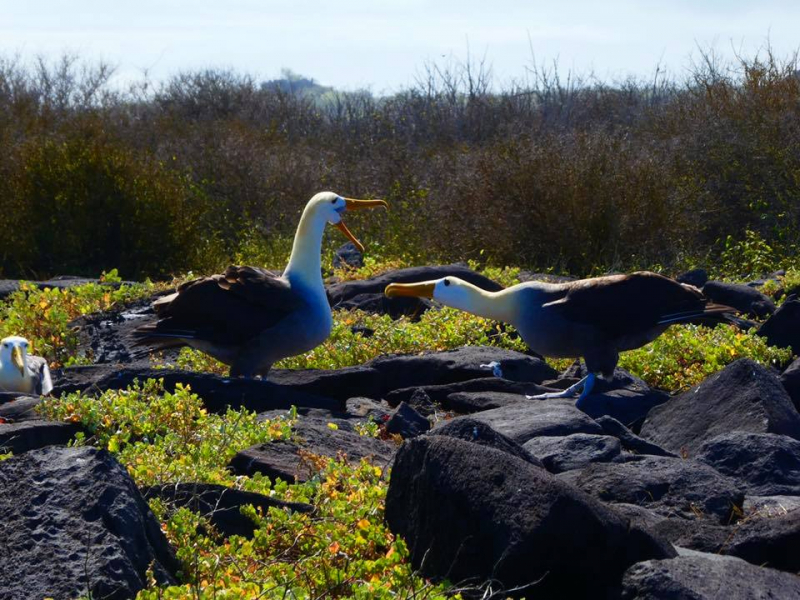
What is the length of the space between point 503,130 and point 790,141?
7767 millimetres

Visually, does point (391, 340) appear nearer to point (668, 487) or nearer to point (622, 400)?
point (622, 400)

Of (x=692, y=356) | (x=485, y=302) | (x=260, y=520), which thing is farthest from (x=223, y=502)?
(x=692, y=356)

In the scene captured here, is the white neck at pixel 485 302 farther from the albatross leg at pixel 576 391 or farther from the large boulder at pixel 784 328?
the large boulder at pixel 784 328

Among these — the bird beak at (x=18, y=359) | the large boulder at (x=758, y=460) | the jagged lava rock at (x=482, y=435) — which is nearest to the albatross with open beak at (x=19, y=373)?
the bird beak at (x=18, y=359)

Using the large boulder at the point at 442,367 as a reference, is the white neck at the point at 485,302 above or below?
above

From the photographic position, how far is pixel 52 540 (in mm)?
2818

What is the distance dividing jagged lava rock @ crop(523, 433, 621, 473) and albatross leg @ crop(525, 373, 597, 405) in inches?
54.1

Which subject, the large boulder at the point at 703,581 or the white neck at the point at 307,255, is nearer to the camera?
the large boulder at the point at 703,581

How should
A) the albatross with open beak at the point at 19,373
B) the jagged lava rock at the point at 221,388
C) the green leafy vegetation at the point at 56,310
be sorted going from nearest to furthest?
the jagged lava rock at the point at 221,388, the albatross with open beak at the point at 19,373, the green leafy vegetation at the point at 56,310

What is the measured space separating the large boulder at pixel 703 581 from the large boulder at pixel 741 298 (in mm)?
5439

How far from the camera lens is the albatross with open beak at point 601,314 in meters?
6.21

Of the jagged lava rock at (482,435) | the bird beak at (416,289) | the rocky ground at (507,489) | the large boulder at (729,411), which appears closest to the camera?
the rocky ground at (507,489)

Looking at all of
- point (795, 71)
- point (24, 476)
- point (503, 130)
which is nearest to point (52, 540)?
point (24, 476)

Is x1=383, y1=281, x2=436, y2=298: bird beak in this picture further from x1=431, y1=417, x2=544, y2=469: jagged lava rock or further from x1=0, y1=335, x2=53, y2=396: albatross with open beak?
x1=431, y1=417, x2=544, y2=469: jagged lava rock
